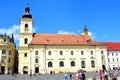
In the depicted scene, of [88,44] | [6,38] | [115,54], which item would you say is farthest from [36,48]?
[115,54]

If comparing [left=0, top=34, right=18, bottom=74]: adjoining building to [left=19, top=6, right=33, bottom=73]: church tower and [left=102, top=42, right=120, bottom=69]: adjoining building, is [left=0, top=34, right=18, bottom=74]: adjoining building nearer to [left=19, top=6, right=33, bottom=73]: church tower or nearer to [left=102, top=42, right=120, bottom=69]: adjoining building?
[left=19, top=6, right=33, bottom=73]: church tower

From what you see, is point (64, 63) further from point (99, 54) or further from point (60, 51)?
point (99, 54)

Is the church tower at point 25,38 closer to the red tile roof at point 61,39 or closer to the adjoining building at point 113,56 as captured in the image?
the red tile roof at point 61,39

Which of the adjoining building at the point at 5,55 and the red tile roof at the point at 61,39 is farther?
the red tile roof at the point at 61,39

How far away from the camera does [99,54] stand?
214 feet

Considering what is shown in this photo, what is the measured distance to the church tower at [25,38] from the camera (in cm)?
6306

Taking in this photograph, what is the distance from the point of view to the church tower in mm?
63062

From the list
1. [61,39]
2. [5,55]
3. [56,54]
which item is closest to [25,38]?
[5,55]

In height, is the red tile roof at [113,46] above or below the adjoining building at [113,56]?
above

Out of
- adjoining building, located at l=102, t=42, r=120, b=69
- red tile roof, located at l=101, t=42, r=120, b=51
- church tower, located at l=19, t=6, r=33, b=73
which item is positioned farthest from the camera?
red tile roof, located at l=101, t=42, r=120, b=51

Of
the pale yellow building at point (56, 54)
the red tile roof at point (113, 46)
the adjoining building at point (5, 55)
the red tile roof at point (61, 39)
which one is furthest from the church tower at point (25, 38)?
the red tile roof at point (113, 46)

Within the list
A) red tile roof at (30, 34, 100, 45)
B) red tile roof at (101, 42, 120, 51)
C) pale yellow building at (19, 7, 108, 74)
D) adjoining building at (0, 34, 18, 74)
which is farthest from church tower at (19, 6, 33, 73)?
red tile roof at (101, 42, 120, 51)

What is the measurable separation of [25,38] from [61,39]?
34.3 ft

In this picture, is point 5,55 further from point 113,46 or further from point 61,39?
point 113,46
